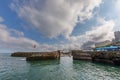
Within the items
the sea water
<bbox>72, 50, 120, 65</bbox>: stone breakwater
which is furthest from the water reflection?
<bbox>72, 50, 120, 65</bbox>: stone breakwater

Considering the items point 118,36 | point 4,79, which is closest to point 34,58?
point 4,79

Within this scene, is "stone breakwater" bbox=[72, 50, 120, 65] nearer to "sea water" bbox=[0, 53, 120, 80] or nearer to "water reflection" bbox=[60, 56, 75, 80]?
"sea water" bbox=[0, 53, 120, 80]

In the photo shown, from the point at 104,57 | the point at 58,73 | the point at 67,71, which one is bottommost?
the point at 67,71

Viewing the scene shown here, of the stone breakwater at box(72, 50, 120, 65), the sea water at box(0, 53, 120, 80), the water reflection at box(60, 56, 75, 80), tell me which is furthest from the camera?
the stone breakwater at box(72, 50, 120, 65)

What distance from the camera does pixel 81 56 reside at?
82.1 metres

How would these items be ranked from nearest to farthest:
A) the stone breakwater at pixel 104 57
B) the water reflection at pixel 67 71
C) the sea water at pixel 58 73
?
the sea water at pixel 58 73 → the water reflection at pixel 67 71 → the stone breakwater at pixel 104 57

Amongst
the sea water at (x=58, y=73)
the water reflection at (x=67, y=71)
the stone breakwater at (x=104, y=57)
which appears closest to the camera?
the sea water at (x=58, y=73)

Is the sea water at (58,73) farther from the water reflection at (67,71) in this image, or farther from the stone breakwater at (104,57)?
the stone breakwater at (104,57)

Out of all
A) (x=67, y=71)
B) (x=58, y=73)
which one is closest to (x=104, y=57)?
(x=67, y=71)

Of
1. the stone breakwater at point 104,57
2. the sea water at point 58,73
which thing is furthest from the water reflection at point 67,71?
the stone breakwater at point 104,57

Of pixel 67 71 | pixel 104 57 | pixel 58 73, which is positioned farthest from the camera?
pixel 104 57

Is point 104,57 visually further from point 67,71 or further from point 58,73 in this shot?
point 58,73

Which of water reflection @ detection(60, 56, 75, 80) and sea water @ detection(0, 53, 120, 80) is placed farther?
water reflection @ detection(60, 56, 75, 80)

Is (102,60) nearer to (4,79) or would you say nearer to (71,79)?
(71,79)
